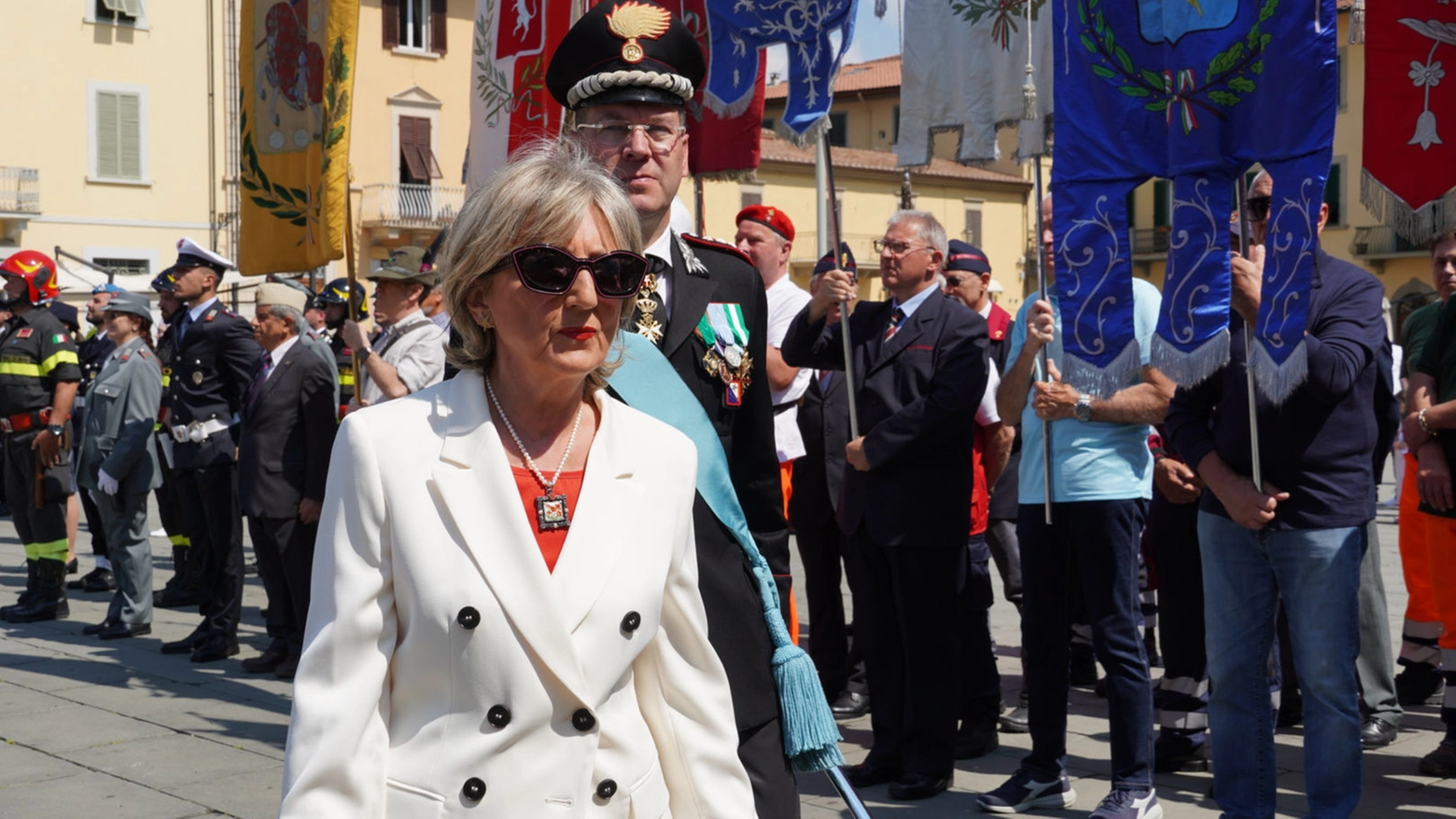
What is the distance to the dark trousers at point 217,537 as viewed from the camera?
918 cm

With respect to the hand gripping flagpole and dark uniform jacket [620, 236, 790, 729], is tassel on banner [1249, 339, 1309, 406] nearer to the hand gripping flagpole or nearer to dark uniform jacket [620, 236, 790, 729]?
the hand gripping flagpole

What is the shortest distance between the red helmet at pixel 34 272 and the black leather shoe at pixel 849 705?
677 cm

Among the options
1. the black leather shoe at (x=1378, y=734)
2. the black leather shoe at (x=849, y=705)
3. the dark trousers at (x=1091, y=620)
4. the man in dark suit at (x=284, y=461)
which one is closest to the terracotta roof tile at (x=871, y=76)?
the man in dark suit at (x=284, y=461)

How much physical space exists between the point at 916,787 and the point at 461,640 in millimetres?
3966

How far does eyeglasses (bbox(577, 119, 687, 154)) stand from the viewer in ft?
10.8

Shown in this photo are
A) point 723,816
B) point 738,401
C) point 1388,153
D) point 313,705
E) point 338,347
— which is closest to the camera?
point 313,705

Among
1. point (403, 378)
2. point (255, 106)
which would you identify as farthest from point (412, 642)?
point (255, 106)

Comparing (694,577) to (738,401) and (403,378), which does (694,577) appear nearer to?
(738,401)

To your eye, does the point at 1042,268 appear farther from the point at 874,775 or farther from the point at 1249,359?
the point at 874,775

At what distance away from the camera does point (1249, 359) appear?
495 centimetres

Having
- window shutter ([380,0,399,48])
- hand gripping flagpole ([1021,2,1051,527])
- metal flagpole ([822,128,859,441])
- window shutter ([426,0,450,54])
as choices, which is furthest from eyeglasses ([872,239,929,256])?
window shutter ([426,0,450,54])

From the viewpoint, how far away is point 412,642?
2332mm

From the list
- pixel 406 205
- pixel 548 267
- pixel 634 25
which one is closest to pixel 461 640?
pixel 548 267

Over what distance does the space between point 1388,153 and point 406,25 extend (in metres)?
38.5
